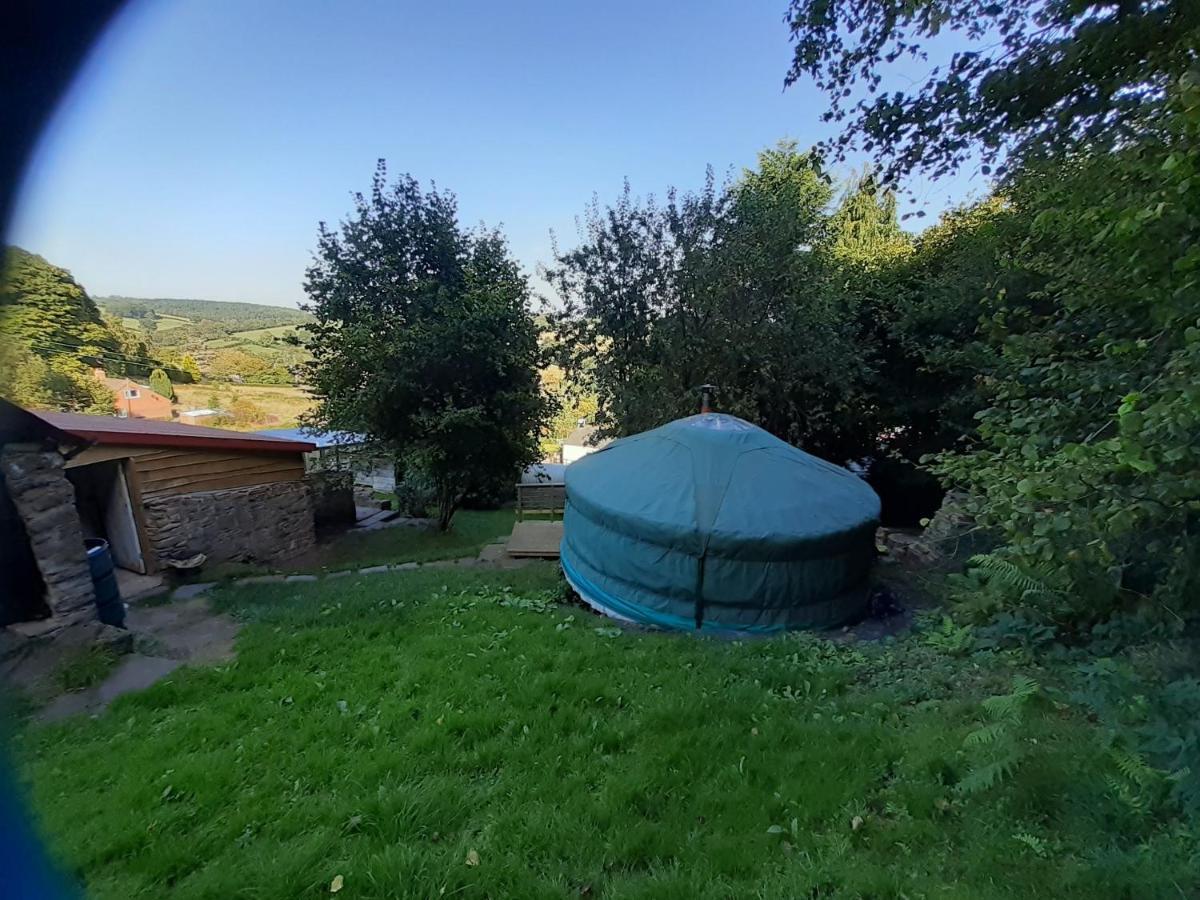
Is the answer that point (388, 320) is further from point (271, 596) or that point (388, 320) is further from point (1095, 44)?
point (1095, 44)

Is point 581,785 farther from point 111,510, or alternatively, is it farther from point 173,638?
point 111,510

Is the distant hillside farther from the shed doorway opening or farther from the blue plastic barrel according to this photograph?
the blue plastic barrel

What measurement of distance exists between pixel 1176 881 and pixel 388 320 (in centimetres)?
1140

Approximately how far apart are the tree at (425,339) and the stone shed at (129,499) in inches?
73.2

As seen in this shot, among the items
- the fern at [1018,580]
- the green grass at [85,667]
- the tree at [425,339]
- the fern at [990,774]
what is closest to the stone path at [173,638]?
the green grass at [85,667]

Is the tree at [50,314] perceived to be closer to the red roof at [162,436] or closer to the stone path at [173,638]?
the red roof at [162,436]

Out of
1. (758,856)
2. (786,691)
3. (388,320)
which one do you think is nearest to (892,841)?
(758,856)

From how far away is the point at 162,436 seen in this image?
806cm

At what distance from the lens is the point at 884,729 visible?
117 inches

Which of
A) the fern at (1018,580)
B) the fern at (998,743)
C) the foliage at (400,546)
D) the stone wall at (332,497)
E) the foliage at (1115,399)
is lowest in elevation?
the foliage at (400,546)

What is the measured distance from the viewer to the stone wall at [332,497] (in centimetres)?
1177

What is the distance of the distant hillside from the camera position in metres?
14.5

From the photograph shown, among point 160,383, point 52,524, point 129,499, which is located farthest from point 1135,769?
point 160,383

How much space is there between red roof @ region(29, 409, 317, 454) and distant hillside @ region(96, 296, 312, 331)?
344cm
